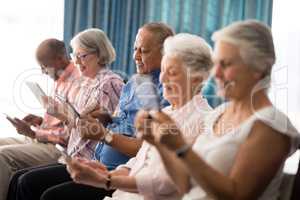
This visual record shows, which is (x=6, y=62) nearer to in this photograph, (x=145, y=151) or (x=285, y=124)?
(x=145, y=151)

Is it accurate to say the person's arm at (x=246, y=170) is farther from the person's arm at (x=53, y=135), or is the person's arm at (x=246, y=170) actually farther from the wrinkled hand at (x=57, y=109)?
the person's arm at (x=53, y=135)

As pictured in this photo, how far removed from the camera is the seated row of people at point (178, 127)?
1147 mm

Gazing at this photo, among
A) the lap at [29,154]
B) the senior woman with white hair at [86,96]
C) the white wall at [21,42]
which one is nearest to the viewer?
the senior woman with white hair at [86,96]

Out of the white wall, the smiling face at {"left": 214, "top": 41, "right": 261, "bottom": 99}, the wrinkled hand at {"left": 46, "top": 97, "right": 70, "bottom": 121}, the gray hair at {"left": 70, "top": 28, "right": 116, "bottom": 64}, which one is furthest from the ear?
the white wall

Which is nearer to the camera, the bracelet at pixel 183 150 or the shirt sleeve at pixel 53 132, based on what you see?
the bracelet at pixel 183 150

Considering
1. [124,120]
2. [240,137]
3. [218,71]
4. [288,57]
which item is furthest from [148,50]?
[288,57]

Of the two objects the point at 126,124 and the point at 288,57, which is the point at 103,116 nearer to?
the point at 126,124

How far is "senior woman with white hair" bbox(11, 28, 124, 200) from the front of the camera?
6.95 feet

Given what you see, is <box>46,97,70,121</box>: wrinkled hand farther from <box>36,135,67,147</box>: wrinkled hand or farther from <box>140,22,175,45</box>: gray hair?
<box>140,22,175,45</box>: gray hair

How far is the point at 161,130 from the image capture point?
1147 mm

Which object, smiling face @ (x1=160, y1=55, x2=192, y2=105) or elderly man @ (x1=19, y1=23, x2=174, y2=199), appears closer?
smiling face @ (x1=160, y1=55, x2=192, y2=105)

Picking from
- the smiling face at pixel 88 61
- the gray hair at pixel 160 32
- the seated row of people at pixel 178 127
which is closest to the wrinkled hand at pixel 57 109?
the seated row of people at pixel 178 127

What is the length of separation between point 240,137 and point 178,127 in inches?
10.3

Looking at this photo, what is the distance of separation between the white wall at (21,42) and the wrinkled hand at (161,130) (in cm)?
190
